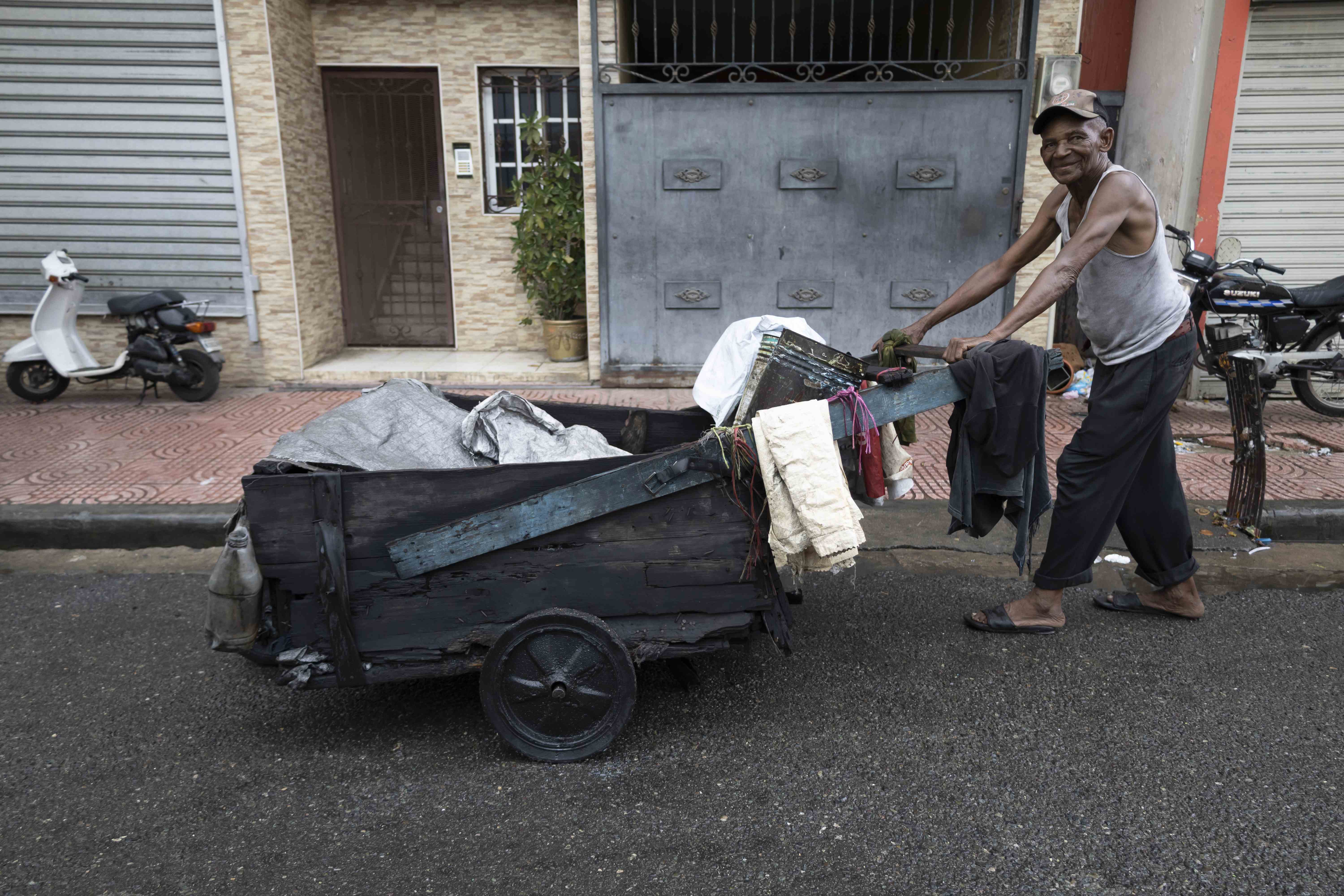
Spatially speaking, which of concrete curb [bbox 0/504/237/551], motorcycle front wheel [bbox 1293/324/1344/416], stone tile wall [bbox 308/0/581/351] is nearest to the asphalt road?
concrete curb [bbox 0/504/237/551]

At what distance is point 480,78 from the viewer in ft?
28.8

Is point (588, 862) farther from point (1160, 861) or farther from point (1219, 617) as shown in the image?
point (1219, 617)

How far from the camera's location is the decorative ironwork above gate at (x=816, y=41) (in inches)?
294

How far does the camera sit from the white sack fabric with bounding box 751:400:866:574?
2.69m

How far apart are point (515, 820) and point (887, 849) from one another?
1.04 m

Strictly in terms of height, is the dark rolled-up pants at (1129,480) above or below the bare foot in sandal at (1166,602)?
above

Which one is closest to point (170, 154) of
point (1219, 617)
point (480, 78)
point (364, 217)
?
point (364, 217)

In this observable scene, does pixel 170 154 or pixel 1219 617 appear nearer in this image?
pixel 1219 617

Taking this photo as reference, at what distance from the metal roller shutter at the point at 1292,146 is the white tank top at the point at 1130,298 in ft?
Answer: 16.3

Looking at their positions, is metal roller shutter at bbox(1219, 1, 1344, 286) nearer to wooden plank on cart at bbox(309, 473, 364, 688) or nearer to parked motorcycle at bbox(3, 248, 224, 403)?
wooden plank on cart at bbox(309, 473, 364, 688)

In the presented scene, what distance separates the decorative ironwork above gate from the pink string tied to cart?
16.0 ft

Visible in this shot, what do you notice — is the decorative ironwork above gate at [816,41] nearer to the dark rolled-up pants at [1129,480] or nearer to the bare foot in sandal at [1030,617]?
the dark rolled-up pants at [1129,480]

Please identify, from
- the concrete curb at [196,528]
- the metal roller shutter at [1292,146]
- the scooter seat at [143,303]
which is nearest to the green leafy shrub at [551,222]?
the scooter seat at [143,303]

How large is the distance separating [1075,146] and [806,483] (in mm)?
1622
